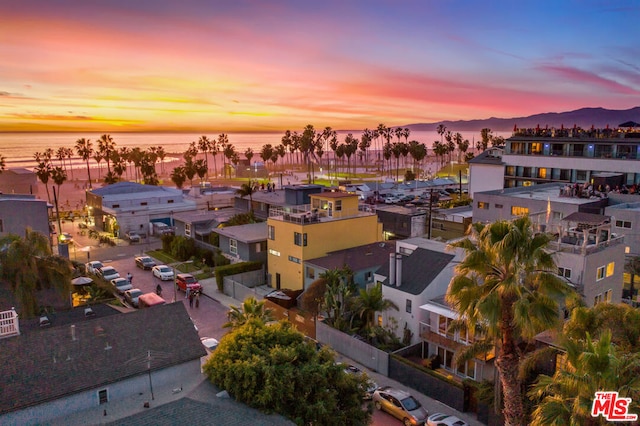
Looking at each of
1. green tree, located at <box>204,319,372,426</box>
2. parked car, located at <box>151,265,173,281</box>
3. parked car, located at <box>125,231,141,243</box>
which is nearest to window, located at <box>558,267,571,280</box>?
green tree, located at <box>204,319,372,426</box>

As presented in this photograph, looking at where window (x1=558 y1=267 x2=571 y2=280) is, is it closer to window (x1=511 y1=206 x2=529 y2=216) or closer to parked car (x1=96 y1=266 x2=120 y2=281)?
window (x1=511 y1=206 x2=529 y2=216)

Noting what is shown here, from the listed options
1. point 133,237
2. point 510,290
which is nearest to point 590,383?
point 510,290

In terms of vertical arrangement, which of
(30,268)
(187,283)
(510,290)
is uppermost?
(510,290)

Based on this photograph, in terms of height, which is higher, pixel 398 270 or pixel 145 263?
pixel 398 270

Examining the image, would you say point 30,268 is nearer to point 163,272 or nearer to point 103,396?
point 103,396

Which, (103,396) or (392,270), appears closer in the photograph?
(103,396)

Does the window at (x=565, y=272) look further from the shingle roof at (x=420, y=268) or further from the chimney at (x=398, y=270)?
the chimney at (x=398, y=270)
